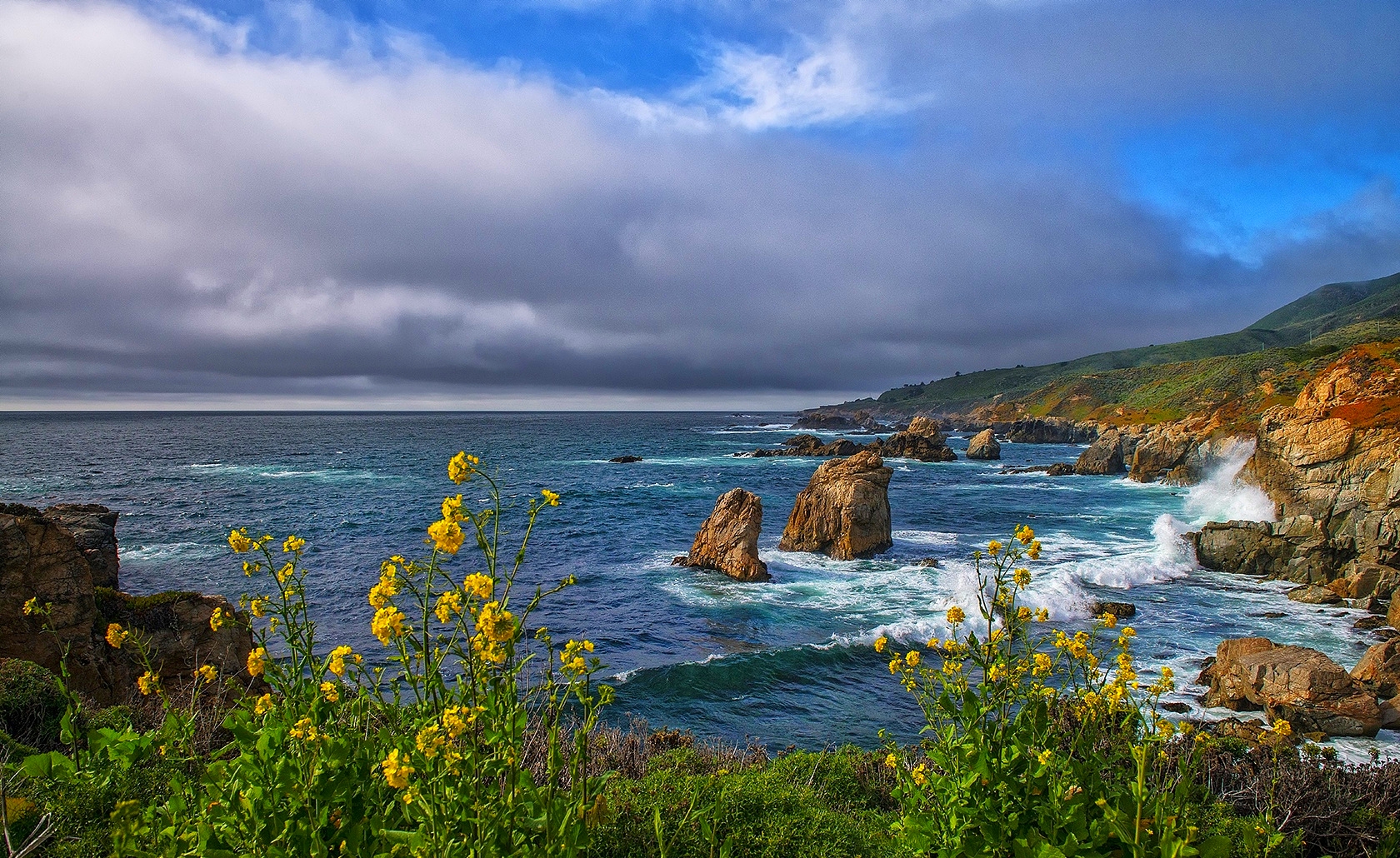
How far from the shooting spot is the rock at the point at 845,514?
29000 mm

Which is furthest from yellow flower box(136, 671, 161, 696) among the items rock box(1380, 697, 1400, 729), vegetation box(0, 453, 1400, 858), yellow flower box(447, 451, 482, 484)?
rock box(1380, 697, 1400, 729)

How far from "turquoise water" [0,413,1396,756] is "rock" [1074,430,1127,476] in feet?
21.5

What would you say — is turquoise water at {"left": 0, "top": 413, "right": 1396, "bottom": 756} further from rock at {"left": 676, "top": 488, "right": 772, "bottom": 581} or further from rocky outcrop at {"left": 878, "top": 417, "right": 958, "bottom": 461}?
rocky outcrop at {"left": 878, "top": 417, "right": 958, "bottom": 461}

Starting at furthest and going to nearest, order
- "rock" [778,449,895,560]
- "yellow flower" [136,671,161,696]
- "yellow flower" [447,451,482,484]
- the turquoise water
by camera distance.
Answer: "rock" [778,449,895,560] → the turquoise water → "yellow flower" [136,671,161,696] → "yellow flower" [447,451,482,484]

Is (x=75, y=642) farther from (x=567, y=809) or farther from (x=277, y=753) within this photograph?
(x=567, y=809)

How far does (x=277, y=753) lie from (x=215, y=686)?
9.15 metres

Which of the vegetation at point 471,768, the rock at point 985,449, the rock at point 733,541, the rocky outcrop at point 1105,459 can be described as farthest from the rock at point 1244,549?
the rock at point 985,449

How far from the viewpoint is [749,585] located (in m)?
24.9

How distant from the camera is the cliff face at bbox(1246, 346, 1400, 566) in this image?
23562 millimetres

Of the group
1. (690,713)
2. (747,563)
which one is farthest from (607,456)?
(690,713)

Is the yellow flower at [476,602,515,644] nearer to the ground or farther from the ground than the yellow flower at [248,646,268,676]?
farther from the ground

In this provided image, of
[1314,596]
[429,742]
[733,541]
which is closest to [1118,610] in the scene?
[1314,596]

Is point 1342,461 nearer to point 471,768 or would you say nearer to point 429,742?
point 471,768

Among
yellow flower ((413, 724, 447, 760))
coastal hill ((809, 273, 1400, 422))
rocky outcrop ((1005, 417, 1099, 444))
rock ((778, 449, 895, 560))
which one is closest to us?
yellow flower ((413, 724, 447, 760))
